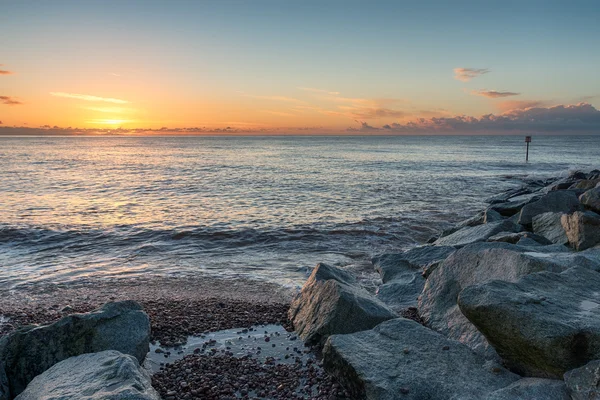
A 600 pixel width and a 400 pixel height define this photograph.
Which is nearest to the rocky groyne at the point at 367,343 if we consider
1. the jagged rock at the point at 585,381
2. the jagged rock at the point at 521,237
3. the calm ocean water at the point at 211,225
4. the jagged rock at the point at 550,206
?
the jagged rock at the point at 585,381

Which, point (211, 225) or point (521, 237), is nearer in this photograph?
point (521, 237)

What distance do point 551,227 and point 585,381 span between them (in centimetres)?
804

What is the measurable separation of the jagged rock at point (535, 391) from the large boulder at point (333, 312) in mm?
2416

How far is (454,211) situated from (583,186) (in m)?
5.74

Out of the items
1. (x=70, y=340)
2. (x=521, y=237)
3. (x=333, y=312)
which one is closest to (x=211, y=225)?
(x=521, y=237)

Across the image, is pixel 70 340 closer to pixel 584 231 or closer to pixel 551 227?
pixel 584 231

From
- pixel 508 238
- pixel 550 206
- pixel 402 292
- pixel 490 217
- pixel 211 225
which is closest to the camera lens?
pixel 402 292

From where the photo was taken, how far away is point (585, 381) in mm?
4207

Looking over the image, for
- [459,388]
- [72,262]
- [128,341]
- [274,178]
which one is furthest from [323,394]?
[274,178]

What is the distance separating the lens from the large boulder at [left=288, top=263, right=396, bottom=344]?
6.77m

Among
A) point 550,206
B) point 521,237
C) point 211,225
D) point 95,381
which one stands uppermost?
point 550,206

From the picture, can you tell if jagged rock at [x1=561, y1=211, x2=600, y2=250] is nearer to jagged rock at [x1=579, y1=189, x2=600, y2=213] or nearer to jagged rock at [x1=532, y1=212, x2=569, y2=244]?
jagged rock at [x1=532, y1=212, x2=569, y2=244]

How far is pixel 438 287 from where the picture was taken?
775 cm

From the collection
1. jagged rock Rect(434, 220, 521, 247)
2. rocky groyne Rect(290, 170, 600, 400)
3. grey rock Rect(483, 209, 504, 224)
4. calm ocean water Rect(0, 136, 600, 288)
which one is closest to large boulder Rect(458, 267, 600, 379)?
rocky groyne Rect(290, 170, 600, 400)
